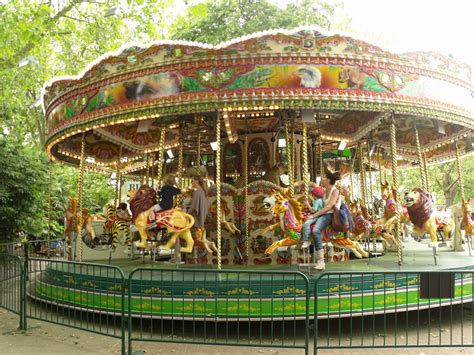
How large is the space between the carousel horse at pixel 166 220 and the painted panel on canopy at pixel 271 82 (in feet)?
6.80

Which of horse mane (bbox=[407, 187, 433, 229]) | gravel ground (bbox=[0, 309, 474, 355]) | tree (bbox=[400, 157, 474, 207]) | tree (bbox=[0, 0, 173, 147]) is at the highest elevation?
tree (bbox=[0, 0, 173, 147])

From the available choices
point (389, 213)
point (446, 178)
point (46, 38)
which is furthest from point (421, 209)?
point (446, 178)

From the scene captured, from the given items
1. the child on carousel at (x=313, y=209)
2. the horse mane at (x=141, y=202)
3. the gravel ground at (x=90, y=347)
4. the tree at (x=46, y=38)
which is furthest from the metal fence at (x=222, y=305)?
the tree at (x=46, y=38)

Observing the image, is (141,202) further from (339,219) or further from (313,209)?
(339,219)

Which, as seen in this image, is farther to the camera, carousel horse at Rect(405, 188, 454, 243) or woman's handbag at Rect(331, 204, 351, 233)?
carousel horse at Rect(405, 188, 454, 243)

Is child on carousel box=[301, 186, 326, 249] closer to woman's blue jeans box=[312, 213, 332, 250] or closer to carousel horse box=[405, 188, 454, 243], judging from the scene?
woman's blue jeans box=[312, 213, 332, 250]

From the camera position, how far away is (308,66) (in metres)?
8.56

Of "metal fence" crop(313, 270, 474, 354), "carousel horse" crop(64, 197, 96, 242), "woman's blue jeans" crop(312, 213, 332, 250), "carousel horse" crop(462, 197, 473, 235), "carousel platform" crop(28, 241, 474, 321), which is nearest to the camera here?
"metal fence" crop(313, 270, 474, 354)

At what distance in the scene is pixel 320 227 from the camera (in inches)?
323

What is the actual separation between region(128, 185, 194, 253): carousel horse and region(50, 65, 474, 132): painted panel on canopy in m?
2.07

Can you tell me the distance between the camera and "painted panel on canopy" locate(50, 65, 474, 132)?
8547 millimetres

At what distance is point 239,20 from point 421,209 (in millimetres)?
17168

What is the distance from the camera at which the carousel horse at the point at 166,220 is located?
8.91m

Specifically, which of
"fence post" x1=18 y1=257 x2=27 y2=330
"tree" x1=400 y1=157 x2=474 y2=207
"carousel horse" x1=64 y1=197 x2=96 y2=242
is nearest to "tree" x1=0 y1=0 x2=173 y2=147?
"carousel horse" x1=64 y1=197 x2=96 y2=242
